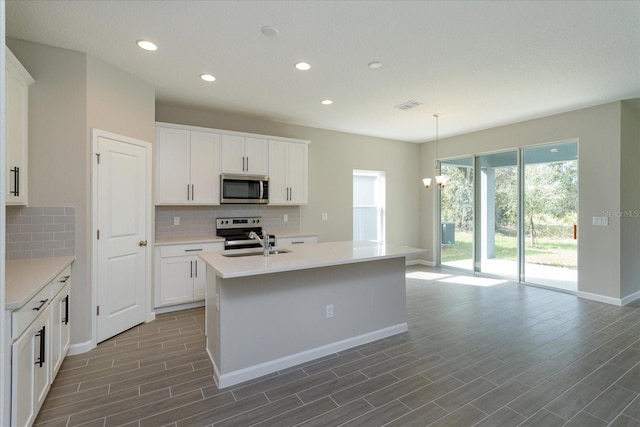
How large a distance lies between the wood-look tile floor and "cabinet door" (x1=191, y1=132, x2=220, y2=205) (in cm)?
167

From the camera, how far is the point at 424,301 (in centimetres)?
454

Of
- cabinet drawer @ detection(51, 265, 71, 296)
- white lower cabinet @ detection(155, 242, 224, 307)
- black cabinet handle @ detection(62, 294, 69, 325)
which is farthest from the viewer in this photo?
white lower cabinet @ detection(155, 242, 224, 307)

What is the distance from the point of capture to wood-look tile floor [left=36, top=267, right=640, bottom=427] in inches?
83.0

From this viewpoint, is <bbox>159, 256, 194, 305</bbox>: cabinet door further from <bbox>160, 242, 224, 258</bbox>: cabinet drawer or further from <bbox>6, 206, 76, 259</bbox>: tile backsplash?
<bbox>6, 206, 76, 259</bbox>: tile backsplash

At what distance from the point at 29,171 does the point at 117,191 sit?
69 cm

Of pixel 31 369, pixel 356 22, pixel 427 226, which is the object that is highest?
pixel 356 22

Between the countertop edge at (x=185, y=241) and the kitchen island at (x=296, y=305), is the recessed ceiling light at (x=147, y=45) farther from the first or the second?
the countertop edge at (x=185, y=241)

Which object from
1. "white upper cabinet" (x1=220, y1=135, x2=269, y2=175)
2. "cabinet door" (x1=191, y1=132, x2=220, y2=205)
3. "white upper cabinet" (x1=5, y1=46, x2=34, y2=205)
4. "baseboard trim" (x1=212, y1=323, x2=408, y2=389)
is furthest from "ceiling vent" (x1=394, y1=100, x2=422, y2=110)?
"white upper cabinet" (x1=5, y1=46, x2=34, y2=205)

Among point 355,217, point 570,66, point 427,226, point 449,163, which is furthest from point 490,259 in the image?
point 570,66

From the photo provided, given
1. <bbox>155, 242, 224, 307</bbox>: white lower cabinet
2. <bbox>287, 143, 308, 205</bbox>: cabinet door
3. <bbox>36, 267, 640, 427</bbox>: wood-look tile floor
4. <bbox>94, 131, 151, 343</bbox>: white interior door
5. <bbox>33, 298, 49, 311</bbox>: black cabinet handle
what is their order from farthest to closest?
<bbox>287, 143, 308, 205</bbox>: cabinet door → <bbox>155, 242, 224, 307</bbox>: white lower cabinet → <bbox>94, 131, 151, 343</bbox>: white interior door → <bbox>36, 267, 640, 427</bbox>: wood-look tile floor → <bbox>33, 298, 49, 311</bbox>: black cabinet handle

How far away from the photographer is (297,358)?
9.11ft

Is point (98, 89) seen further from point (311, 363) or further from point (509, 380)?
point (509, 380)

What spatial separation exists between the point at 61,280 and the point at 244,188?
2502mm

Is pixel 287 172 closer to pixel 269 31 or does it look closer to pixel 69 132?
pixel 269 31
